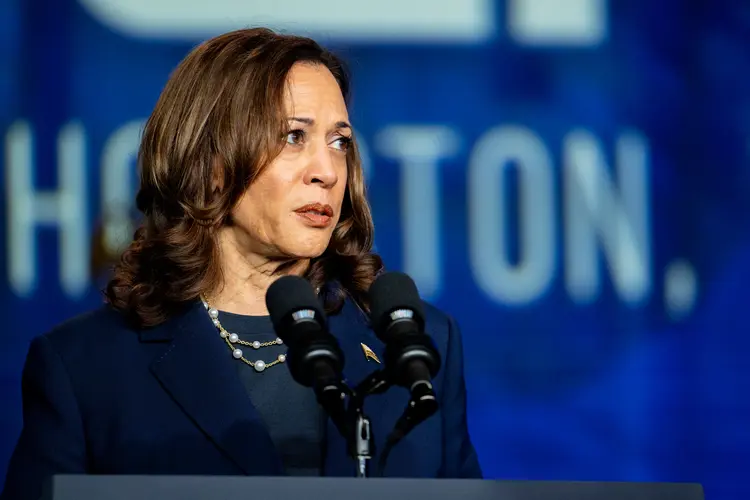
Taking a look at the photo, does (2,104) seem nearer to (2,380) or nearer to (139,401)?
(2,380)

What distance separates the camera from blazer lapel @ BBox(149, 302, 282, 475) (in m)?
2.01

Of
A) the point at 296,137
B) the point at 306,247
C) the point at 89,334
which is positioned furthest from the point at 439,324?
the point at 89,334

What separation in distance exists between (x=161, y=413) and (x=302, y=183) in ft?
1.51

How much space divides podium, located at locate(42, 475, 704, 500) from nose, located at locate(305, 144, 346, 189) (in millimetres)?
815

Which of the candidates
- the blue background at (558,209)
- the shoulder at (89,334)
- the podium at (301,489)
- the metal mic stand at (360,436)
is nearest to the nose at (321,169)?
the shoulder at (89,334)

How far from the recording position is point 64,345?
2.17 meters

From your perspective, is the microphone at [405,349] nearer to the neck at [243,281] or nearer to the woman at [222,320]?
the woman at [222,320]

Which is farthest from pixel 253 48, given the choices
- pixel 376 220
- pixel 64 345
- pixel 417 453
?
pixel 376 220

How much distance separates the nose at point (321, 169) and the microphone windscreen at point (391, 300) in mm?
516

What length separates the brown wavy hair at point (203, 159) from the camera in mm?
2152

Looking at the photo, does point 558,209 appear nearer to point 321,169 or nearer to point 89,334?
point 321,169

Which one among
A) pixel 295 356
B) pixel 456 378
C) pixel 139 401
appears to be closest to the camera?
pixel 295 356

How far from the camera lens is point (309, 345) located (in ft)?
4.99

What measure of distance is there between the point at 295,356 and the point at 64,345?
31.0 inches
